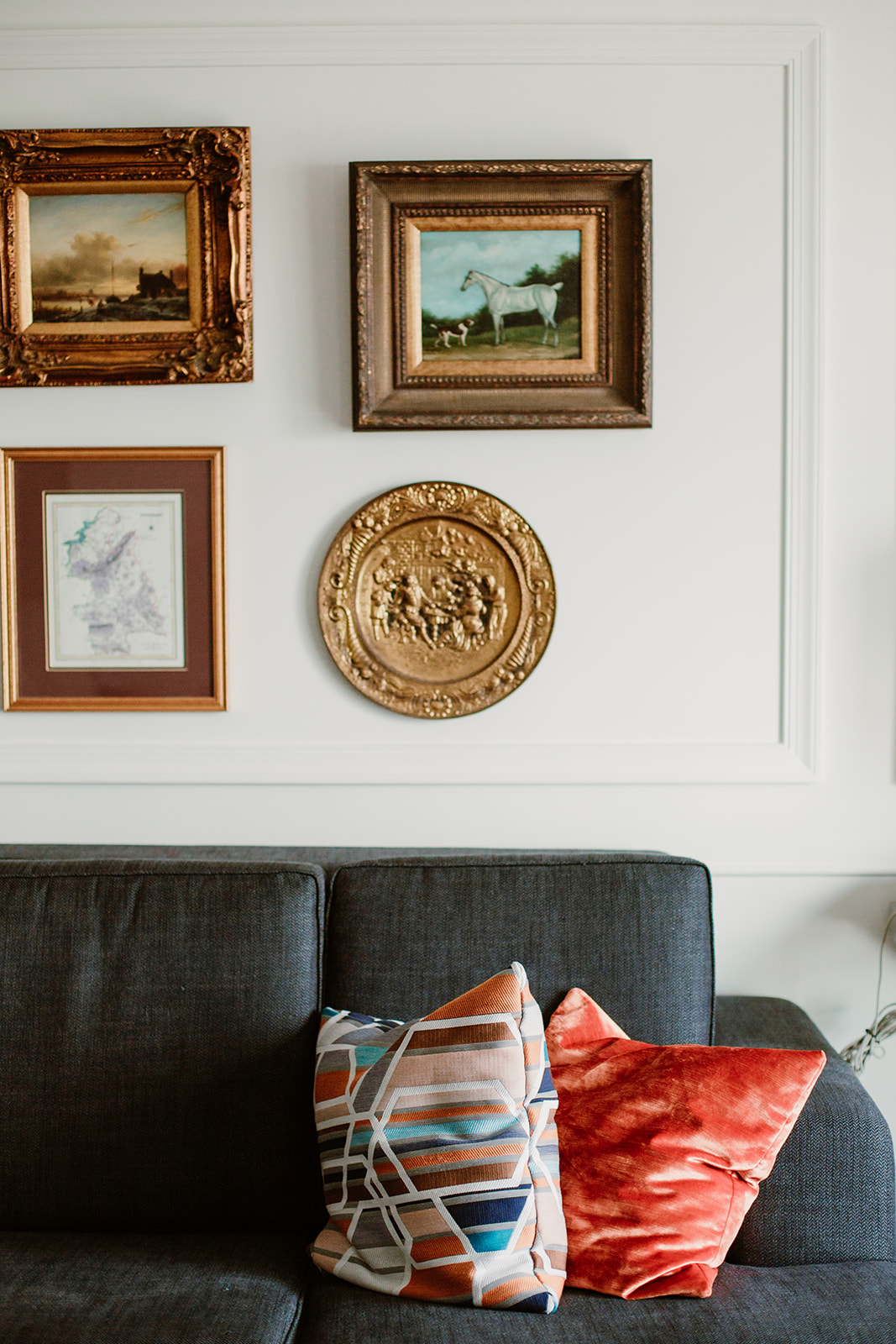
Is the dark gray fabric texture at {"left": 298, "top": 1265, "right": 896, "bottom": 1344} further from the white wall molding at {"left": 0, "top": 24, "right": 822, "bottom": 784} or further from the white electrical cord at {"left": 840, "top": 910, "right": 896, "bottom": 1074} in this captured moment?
the white wall molding at {"left": 0, "top": 24, "right": 822, "bottom": 784}

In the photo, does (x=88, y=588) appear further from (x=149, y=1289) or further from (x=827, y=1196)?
(x=827, y=1196)

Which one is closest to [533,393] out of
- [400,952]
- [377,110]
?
[377,110]

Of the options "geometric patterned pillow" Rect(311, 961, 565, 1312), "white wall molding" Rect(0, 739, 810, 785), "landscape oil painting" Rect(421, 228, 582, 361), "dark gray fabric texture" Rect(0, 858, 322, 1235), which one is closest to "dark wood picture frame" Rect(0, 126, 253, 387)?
"landscape oil painting" Rect(421, 228, 582, 361)

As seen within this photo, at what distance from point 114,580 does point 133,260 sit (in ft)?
2.26

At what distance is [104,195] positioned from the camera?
1997 millimetres

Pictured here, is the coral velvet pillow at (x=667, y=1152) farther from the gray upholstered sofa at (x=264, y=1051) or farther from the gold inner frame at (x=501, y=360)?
the gold inner frame at (x=501, y=360)

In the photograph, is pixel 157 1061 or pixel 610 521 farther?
pixel 610 521

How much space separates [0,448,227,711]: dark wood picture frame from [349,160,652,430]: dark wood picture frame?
0.41 meters

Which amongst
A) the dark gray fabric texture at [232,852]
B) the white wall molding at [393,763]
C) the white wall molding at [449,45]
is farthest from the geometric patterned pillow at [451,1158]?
the white wall molding at [449,45]

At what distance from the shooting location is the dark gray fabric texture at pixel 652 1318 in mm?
1109

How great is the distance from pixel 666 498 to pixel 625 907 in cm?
96

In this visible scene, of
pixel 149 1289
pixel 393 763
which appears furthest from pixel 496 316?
pixel 149 1289

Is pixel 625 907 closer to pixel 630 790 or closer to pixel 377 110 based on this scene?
pixel 630 790

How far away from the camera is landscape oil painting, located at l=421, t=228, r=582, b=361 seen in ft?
6.51
